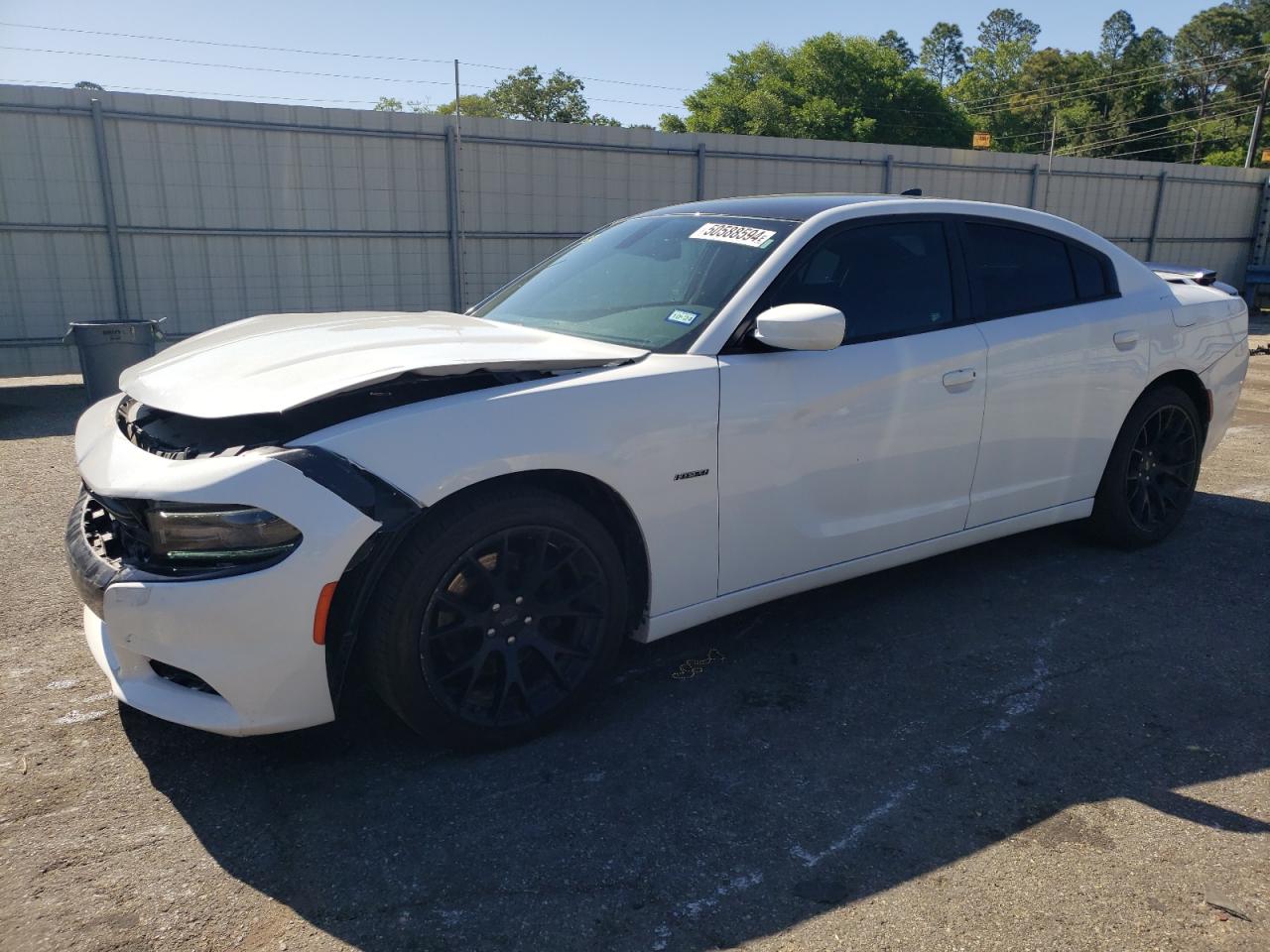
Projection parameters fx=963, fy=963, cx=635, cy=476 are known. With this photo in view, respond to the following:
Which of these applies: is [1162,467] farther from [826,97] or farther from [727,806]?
[826,97]

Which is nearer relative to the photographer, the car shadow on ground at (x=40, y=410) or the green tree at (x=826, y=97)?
the car shadow on ground at (x=40, y=410)

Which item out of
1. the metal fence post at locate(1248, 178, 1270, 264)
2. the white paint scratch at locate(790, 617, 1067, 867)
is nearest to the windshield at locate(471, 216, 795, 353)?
the white paint scratch at locate(790, 617, 1067, 867)

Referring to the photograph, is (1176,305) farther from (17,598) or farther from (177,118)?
(177,118)

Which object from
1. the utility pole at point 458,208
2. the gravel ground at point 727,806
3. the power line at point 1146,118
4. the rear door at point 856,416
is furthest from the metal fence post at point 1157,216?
the power line at point 1146,118

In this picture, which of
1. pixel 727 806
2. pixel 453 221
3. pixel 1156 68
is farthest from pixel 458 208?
pixel 1156 68

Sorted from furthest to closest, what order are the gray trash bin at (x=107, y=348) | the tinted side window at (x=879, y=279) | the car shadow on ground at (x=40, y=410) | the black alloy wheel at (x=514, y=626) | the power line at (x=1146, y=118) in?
1. the power line at (x=1146, y=118)
2. the gray trash bin at (x=107, y=348)
3. the car shadow on ground at (x=40, y=410)
4. the tinted side window at (x=879, y=279)
5. the black alloy wheel at (x=514, y=626)

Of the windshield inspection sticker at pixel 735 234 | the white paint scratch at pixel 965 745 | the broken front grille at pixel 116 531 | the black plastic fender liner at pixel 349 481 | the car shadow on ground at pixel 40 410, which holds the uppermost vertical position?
the windshield inspection sticker at pixel 735 234

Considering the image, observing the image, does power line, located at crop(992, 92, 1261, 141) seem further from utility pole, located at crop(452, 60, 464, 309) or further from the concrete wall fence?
utility pole, located at crop(452, 60, 464, 309)

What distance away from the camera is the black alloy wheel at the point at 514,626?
2777 mm

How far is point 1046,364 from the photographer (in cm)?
408

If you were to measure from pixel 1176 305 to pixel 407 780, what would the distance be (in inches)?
163

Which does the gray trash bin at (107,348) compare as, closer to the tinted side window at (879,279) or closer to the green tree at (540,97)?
the tinted side window at (879,279)

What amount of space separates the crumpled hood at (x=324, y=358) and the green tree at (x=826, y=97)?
5407cm

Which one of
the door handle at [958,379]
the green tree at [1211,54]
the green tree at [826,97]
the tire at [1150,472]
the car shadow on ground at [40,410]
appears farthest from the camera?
the green tree at [1211,54]
